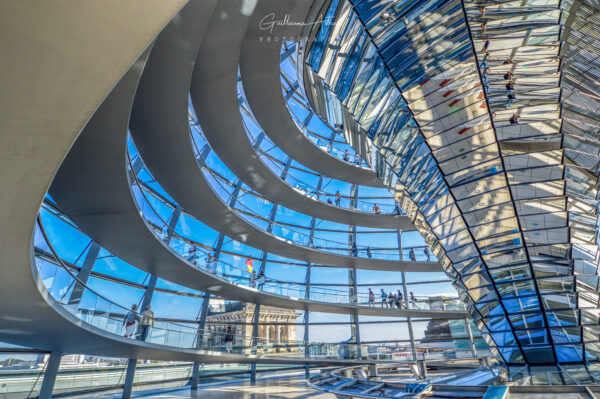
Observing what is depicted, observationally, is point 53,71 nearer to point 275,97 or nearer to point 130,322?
point 130,322

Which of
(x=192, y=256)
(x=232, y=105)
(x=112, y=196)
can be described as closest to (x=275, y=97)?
(x=232, y=105)

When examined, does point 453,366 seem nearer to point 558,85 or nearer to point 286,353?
point 286,353

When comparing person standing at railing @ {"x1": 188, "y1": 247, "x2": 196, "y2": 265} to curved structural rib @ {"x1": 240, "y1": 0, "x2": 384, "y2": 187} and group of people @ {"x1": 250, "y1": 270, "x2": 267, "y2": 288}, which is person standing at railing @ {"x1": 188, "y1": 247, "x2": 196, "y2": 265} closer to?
group of people @ {"x1": 250, "y1": 270, "x2": 267, "y2": 288}

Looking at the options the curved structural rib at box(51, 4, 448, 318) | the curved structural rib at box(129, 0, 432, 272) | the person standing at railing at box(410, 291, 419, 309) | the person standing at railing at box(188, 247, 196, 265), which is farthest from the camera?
the person standing at railing at box(410, 291, 419, 309)

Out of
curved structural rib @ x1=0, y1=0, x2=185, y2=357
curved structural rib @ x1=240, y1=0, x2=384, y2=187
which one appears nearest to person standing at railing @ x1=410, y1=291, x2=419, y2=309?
curved structural rib @ x1=240, y1=0, x2=384, y2=187

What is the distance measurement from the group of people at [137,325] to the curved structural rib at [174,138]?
3153 mm

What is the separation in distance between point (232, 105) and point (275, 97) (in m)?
3.67

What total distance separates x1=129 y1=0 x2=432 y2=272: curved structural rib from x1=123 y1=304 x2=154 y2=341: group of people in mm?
3153

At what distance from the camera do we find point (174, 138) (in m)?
13.4

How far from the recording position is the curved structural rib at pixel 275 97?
48.2ft

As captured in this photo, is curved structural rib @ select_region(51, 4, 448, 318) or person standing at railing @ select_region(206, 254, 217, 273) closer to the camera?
curved structural rib @ select_region(51, 4, 448, 318)

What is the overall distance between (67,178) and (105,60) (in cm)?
870

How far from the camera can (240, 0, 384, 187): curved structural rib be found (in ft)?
48.2

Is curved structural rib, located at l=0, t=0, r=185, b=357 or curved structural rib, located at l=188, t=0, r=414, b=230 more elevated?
curved structural rib, located at l=188, t=0, r=414, b=230
